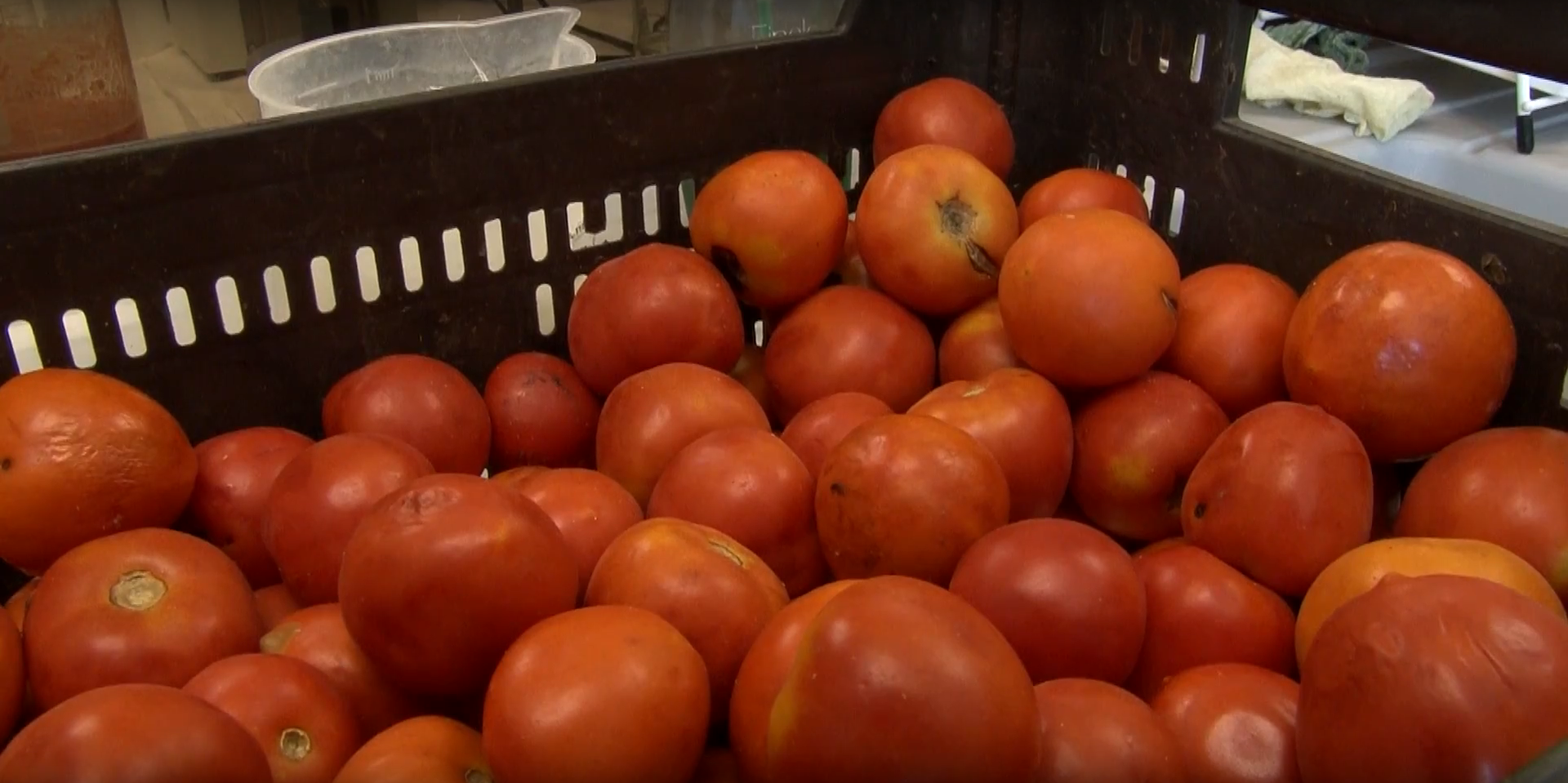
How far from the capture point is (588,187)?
859 mm

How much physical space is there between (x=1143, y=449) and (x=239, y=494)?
533mm

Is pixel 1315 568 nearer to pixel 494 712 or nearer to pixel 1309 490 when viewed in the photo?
pixel 1309 490

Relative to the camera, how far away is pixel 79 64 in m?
1.30

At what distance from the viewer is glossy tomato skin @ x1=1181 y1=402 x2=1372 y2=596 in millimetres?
632

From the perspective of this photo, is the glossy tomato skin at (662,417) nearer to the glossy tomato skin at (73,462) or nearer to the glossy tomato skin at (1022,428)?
the glossy tomato skin at (1022,428)

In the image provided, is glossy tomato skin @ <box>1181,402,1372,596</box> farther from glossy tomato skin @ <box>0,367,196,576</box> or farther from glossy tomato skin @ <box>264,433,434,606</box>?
glossy tomato skin @ <box>0,367,196,576</box>

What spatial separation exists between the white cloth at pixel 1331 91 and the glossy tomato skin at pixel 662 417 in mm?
909

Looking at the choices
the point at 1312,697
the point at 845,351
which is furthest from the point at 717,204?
the point at 1312,697

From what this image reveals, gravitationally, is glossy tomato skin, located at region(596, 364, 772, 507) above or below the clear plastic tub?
below

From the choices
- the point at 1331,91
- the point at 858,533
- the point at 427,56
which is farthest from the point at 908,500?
the point at 1331,91

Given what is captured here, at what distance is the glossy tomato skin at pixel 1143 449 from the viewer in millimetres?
717

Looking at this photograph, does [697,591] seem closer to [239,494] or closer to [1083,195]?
[239,494]

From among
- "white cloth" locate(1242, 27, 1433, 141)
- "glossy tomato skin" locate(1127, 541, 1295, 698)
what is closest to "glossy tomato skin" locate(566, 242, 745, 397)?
"glossy tomato skin" locate(1127, 541, 1295, 698)

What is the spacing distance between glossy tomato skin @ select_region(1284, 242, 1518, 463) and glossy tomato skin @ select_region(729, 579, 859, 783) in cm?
32
